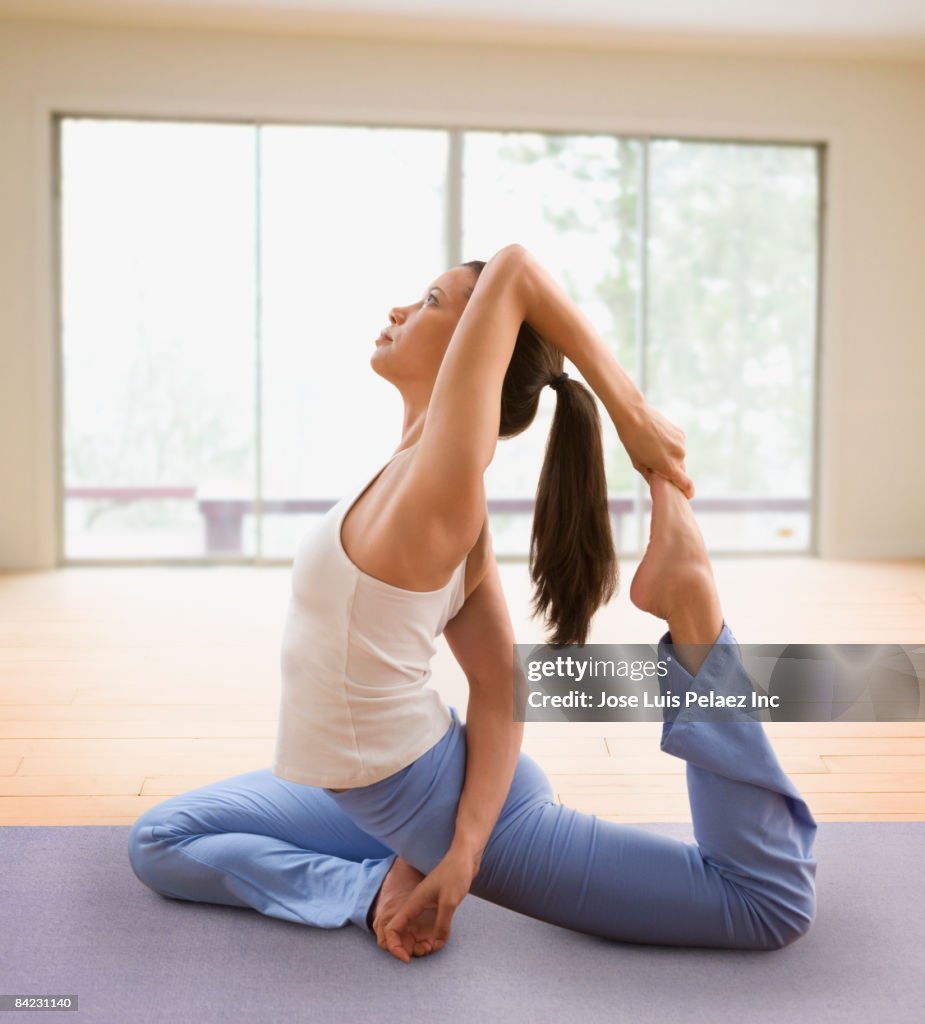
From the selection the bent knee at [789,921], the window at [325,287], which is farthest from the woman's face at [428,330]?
the window at [325,287]

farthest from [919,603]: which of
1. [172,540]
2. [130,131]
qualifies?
[130,131]

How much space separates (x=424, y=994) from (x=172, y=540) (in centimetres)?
412

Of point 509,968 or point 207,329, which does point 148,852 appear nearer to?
point 509,968

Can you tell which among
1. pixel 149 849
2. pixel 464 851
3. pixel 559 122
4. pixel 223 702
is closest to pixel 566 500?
pixel 464 851

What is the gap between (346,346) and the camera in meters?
5.20

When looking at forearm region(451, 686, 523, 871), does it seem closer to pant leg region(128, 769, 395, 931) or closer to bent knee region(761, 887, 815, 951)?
pant leg region(128, 769, 395, 931)

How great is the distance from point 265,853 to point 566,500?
66 centimetres

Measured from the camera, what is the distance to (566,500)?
4.47 feet

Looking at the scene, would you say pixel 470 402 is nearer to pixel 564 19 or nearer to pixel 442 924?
pixel 442 924

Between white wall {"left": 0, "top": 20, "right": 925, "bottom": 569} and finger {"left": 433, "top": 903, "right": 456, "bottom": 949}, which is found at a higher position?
white wall {"left": 0, "top": 20, "right": 925, "bottom": 569}

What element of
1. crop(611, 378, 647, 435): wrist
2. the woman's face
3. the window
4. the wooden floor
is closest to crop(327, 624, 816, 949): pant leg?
crop(611, 378, 647, 435): wrist

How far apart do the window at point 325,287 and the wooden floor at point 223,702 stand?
60 cm
